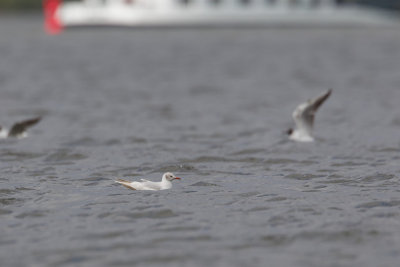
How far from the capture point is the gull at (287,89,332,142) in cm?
1473

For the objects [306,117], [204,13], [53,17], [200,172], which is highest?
[204,13]

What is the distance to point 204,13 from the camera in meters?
72.4

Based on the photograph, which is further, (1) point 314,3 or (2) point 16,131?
(1) point 314,3

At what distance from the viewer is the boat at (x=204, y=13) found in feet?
231

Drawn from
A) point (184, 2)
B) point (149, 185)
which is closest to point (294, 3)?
point (184, 2)

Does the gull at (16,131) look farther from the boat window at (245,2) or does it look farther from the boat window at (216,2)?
the boat window at (245,2)

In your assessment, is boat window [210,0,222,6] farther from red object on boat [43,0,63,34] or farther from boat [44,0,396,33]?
red object on boat [43,0,63,34]

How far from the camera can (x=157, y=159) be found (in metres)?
14.8

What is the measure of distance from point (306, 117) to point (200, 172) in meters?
3.04

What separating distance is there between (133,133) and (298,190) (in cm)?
697

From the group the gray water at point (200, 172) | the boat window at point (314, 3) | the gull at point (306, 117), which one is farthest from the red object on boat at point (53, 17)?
the gull at point (306, 117)

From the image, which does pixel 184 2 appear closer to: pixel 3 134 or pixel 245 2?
pixel 245 2

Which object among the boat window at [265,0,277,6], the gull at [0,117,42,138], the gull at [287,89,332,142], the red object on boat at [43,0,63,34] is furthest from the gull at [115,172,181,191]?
the boat window at [265,0,277,6]

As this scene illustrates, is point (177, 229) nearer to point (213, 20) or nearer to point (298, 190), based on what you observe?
point (298, 190)
